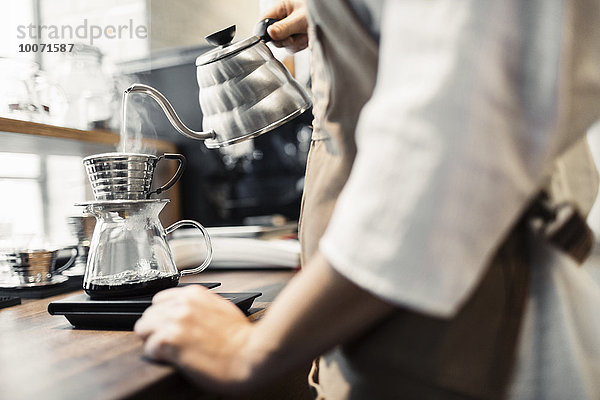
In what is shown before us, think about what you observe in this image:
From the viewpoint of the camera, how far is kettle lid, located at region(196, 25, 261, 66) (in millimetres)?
719

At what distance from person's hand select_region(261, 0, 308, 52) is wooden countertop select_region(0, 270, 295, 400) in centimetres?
43

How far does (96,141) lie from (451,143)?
47.0 inches

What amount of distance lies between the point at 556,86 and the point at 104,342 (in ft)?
1.83

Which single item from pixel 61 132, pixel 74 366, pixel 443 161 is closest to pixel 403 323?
pixel 443 161

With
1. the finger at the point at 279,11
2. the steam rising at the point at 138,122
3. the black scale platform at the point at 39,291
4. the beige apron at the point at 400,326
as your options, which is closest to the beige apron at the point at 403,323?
the beige apron at the point at 400,326

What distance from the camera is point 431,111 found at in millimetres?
363

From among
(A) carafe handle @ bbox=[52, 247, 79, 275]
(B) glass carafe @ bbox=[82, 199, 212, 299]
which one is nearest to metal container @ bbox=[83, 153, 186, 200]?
(B) glass carafe @ bbox=[82, 199, 212, 299]

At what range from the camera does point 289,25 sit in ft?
2.52

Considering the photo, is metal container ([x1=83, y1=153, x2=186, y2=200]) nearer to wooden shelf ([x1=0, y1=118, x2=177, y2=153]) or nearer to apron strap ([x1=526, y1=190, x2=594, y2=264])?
wooden shelf ([x1=0, y1=118, x2=177, y2=153])

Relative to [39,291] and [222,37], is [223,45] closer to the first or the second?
[222,37]

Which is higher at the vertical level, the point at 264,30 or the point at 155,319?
the point at 264,30

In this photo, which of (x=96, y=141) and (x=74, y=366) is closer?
(x=74, y=366)

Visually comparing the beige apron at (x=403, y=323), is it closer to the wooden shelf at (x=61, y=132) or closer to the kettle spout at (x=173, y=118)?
the kettle spout at (x=173, y=118)

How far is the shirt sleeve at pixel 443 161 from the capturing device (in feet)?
1.15
